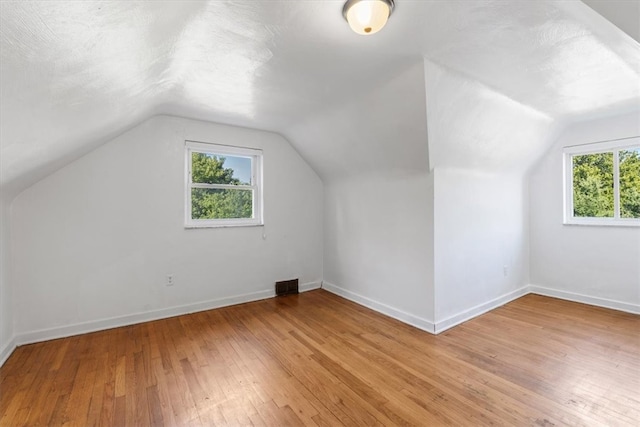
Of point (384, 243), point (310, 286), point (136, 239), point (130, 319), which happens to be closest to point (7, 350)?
point (130, 319)

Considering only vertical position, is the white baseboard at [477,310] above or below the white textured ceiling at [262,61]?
below

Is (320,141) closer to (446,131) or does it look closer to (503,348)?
(446,131)

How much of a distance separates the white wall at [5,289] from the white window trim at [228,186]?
144 centimetres

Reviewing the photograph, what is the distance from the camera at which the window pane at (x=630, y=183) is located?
3.32 meters

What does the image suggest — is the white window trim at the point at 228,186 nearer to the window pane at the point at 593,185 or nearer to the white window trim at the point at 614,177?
the white window trim at the point at 614,177

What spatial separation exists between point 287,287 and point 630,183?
4483 millimetres

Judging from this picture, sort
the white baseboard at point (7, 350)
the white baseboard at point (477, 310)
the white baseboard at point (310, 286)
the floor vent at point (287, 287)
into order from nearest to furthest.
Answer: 1. the white baseboard at point (7, 350)
2. the white baseboard at point (477, 310)
3. the floor vent at point (287, 287)
4. the white baseboard at point (310, 286)

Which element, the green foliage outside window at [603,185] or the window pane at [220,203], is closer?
the green foliage outside window at [603,185]

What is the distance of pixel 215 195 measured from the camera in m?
3.60

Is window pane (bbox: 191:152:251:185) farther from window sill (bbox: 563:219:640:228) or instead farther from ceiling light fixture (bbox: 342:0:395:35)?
window sill (bbox: 563:219:640:228)

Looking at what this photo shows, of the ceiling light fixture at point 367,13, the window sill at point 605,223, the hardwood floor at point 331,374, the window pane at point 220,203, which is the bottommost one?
the hardwood floor at point 331,374

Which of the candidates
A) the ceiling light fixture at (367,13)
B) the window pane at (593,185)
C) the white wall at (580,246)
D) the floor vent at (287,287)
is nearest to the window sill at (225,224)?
the floor vent at (287,287)

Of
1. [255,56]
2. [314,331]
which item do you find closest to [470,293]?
[314,331]

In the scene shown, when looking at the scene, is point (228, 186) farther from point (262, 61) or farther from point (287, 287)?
point (262, 61)
